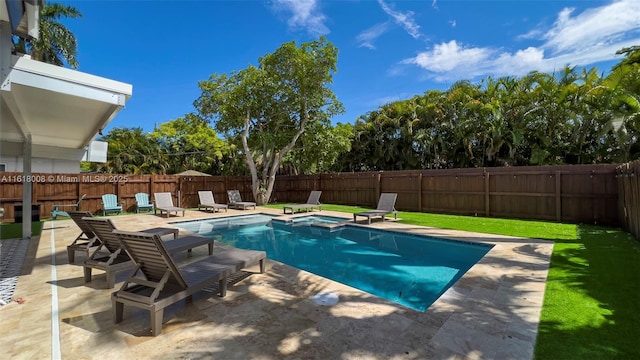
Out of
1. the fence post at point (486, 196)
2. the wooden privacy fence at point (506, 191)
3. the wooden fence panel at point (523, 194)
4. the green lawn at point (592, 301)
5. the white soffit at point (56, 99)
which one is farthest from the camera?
the fence post at point (486, 196)

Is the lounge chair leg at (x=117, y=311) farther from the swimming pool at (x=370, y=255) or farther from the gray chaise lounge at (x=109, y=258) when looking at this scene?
the swimming pool at (x=370, y=255)

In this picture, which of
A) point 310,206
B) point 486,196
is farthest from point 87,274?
point 486,196

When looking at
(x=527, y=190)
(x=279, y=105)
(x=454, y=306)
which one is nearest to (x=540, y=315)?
(x=454, y=306)

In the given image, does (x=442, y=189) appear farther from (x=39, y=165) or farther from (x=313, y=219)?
(x=39, y=165)

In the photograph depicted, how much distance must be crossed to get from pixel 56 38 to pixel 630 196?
30.2 m

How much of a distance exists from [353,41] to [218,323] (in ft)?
57.9

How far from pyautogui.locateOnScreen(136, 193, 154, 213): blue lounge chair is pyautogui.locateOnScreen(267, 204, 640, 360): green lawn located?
16635 mm

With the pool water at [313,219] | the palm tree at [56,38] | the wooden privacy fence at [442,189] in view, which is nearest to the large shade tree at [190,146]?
the palm tree at [56,38]

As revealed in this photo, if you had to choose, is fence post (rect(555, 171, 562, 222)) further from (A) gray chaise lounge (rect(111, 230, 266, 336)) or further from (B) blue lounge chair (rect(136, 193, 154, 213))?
(B) blue lounge chair (rect(136, 193, 154, 213))

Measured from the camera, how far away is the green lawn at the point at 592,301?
286 centimetres

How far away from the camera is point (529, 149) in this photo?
1905 cm

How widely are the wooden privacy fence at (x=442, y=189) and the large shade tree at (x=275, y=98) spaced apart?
3465 millimetres

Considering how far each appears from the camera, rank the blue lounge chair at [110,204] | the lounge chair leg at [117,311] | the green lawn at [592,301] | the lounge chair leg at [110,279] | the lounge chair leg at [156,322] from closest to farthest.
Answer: the green lawn at [592,301]
the lounge chair leg at [156,322]
the lounge chair leg at [117,311]
the lounge chair leg at [110,279]
the blue lounge chair at [110,204]

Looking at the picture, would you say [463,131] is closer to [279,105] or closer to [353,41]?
[353,41]
